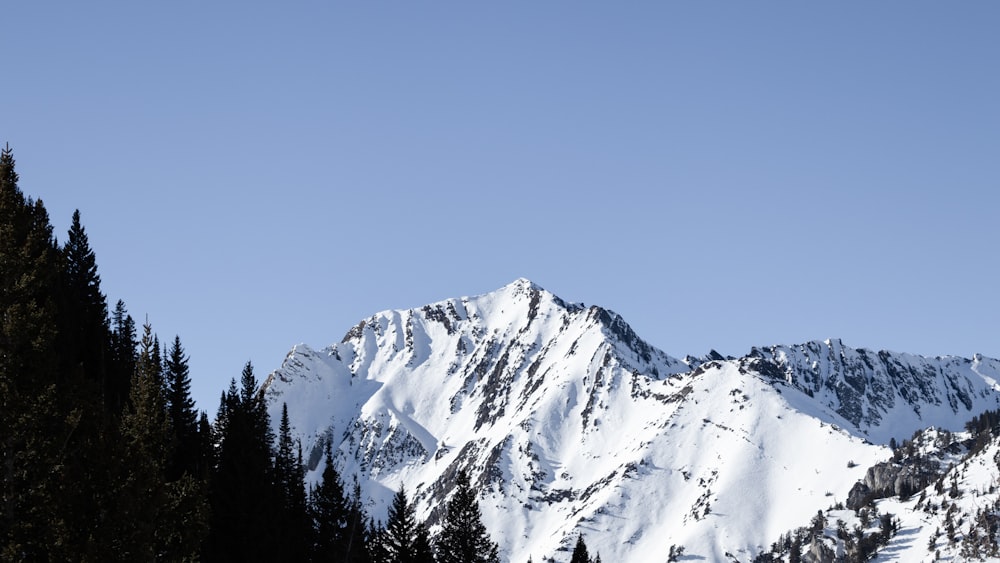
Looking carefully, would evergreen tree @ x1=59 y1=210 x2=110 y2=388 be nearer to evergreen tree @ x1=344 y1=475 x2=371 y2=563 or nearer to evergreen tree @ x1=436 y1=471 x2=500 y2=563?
evergreen tree @ x1=344 y1=475 x2=371 y2=563

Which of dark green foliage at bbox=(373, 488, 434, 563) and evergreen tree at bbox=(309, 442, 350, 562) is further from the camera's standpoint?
evergreen tree at bbox=(309, 442, 350, 562)

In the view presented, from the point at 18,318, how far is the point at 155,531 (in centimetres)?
701

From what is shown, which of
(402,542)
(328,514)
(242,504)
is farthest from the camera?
(328,514)

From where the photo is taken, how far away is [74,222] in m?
82.7

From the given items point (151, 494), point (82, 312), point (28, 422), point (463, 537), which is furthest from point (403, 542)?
point (28, 422)

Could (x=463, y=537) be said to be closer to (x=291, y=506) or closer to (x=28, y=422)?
(x=291, y=506)

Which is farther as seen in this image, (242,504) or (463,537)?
(463,537)

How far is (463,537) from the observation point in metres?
78.6

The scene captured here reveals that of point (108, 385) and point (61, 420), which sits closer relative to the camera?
point (61, 420)

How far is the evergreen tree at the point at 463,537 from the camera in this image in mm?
77750

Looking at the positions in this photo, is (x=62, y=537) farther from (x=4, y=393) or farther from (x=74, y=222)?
(x=74, y=222)

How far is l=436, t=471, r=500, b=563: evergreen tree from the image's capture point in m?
77.8

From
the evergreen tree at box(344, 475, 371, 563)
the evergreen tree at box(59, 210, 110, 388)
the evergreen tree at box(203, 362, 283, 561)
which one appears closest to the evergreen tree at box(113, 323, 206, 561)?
the evergreen tree at box(59, 210, 110, 388)

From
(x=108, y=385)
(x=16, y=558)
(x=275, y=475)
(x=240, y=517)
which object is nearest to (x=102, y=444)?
(x=16, y=558)
